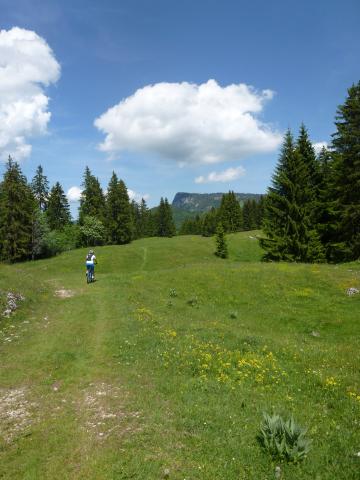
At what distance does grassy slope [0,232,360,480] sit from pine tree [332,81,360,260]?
16.2 meters

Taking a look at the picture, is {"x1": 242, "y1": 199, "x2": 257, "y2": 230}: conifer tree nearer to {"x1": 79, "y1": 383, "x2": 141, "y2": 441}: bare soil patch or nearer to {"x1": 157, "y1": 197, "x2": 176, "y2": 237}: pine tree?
{"x1": 157, "y1": 197, "x2": 176, "y2": 237}: pine tree

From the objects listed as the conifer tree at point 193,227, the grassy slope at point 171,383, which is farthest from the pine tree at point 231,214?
the grassy slope at point 171,383

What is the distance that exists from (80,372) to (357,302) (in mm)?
18709

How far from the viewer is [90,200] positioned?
3691 inches

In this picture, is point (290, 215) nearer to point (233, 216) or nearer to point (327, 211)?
point (327, 211)

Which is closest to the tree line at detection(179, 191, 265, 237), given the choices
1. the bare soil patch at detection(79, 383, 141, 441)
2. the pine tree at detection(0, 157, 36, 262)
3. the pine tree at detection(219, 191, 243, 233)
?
the pine tree at detection(219, 191, 243, 233)

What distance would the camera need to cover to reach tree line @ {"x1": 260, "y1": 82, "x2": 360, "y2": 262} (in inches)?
1494

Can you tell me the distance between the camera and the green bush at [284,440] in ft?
23.1

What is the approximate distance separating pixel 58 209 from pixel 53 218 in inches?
141

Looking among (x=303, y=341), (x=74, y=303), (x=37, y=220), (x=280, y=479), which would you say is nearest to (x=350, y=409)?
(x=280, y=479)

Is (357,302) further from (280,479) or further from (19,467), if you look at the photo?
(19,467)

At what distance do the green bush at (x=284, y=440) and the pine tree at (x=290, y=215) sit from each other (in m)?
33.1

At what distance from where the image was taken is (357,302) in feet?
A: 73.9

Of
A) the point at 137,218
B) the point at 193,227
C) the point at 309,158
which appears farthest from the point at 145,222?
the point at 309,158
